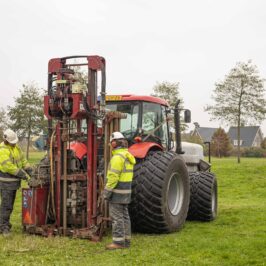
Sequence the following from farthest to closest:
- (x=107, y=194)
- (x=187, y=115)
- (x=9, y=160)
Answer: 1. (x=187, y=115)
2. (x=9, y=160)
3. (x=107, y=194)

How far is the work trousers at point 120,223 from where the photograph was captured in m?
6.96

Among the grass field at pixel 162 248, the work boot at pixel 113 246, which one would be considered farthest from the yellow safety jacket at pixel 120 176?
the grass field at pixel 162 248

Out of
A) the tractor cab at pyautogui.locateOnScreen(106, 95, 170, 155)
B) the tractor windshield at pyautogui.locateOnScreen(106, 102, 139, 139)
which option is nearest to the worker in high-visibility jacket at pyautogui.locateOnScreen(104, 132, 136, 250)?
the tractor cab at pyautogui.locateOnScreen(106, 95, 170, 155)

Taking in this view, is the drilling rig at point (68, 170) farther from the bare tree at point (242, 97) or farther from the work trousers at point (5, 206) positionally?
the bare tree at point (242, 97)

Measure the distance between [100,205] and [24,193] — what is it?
124 centimetres

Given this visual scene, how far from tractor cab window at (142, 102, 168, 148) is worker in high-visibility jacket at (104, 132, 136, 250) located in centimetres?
145

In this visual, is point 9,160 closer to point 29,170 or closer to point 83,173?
point 29,170

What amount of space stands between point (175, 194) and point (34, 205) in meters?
2.57

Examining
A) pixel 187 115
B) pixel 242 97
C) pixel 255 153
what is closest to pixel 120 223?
pixel 187 115

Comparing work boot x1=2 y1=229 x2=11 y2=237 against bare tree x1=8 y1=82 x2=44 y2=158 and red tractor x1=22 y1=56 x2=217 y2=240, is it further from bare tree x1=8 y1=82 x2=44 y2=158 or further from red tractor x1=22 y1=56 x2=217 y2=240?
bare tree x1=8 y1=82 x2=44 y2=158

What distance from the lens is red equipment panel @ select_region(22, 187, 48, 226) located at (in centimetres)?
764

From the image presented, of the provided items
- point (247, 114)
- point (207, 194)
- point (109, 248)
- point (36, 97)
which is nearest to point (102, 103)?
point (109, 248)

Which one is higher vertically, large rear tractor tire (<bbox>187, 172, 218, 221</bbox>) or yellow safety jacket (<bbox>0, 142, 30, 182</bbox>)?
yellow safety jacket (<bbox>0, 142, 30, 182</bbox>)

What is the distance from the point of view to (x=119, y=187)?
716cm
